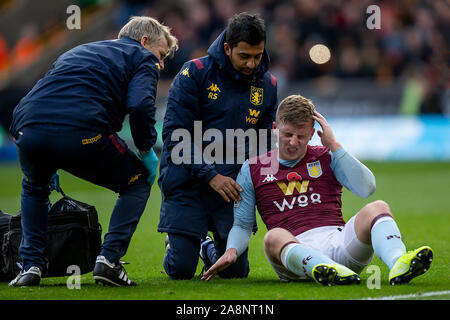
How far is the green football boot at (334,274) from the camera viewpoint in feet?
16.8

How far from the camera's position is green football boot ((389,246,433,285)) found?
16.2 feet

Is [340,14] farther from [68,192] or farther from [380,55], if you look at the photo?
[68,192]

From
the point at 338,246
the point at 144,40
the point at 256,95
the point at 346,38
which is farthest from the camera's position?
the point at 346,38

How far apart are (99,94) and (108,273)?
1302 millimetres

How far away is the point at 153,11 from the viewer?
76.7 ft

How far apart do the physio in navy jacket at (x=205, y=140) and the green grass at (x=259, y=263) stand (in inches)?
13.4

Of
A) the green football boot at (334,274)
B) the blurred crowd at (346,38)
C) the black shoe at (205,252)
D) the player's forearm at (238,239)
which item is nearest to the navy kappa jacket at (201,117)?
the black shoe at (205,252)

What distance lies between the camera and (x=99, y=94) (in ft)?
18.3

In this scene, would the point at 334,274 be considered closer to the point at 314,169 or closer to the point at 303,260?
the point at 303,260

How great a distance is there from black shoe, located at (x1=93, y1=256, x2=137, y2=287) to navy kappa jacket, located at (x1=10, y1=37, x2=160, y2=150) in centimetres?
89

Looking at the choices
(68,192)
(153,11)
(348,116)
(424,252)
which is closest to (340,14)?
(348,116)

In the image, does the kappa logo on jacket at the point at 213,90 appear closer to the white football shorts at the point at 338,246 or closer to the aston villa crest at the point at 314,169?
the aston villa crest at the point at 314,169

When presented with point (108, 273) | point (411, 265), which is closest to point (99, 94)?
point (108, 273)

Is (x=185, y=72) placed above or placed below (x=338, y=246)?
above
